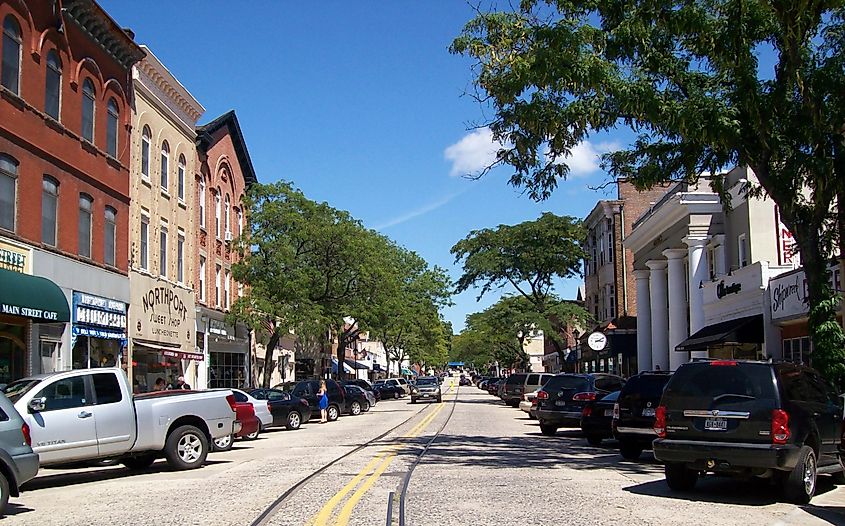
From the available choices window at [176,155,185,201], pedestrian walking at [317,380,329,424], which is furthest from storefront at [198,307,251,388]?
pedestrian walking at [317,380,329,424]

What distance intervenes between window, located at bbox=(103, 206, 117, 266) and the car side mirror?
16230 mm

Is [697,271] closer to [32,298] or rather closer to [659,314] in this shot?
[659,314]

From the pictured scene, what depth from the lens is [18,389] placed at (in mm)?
13930

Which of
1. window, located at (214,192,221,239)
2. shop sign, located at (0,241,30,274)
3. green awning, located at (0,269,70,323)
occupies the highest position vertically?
window, located at (214,192,221,239)

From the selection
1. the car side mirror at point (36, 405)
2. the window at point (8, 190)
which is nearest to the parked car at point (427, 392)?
the window at point (8, 190)

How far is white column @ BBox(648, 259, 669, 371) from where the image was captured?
40.5 meters

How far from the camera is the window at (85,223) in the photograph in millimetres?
27312

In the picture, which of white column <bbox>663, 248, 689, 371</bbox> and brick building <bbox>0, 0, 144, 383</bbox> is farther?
white column <bbox>663, 248, 689, 371</bbox>

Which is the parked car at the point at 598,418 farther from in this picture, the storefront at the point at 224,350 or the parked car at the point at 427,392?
the parked car at the point at 427,392

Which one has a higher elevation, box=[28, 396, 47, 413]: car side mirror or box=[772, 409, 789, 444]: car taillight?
box=[28, 396, 47, 413]: car side mirror

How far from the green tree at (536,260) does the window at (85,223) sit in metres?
27.3

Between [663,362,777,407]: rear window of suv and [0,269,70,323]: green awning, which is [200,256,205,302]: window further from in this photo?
[663,362,777,407]: rear window of suv

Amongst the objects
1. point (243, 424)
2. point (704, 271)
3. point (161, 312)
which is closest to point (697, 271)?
point (704, 271)

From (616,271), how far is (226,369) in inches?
943
